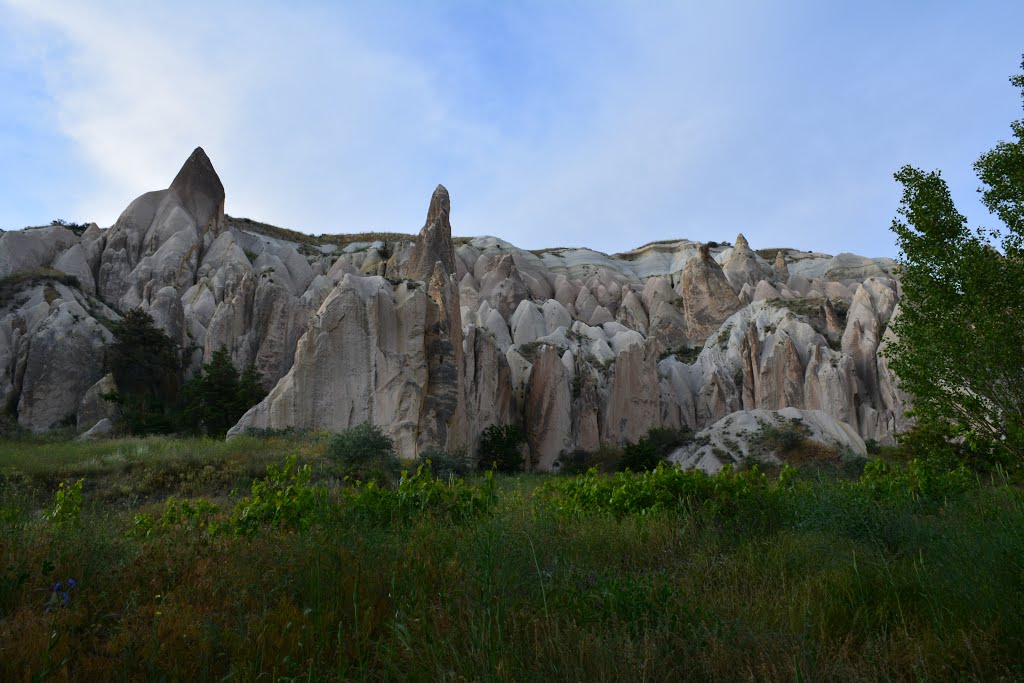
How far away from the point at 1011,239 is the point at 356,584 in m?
13.3

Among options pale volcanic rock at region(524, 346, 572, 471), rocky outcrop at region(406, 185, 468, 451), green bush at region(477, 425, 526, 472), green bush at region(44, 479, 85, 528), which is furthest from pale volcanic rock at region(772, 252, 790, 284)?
green bush at region(44, 479, 85, 528)

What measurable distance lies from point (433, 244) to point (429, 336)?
2138cm

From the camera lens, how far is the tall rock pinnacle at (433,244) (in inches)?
1842

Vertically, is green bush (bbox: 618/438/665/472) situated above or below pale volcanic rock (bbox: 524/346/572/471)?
below

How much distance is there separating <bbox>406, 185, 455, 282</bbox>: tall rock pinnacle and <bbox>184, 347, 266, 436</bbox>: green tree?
19.1 meters

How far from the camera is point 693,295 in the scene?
182 ft

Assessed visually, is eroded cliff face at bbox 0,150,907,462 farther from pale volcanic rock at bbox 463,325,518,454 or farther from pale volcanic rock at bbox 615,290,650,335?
pale volcanic rock at bbox 615,290,650,335

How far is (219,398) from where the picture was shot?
1097 inches

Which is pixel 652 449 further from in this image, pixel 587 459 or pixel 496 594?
pixel 496 594

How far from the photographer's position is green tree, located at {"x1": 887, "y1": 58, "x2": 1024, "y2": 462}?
1022 cm

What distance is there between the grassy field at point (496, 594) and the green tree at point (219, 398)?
22297 millimetres

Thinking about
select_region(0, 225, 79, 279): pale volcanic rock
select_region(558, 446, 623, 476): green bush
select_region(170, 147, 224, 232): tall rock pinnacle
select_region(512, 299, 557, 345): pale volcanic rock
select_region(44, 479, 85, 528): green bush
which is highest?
select_region(170, 147, 224, 232): tall rock pinnacle

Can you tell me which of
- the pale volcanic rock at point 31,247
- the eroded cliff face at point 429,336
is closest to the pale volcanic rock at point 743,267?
the eroded cliff face at point 429,336

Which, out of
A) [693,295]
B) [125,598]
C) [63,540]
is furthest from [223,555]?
[693,295]
